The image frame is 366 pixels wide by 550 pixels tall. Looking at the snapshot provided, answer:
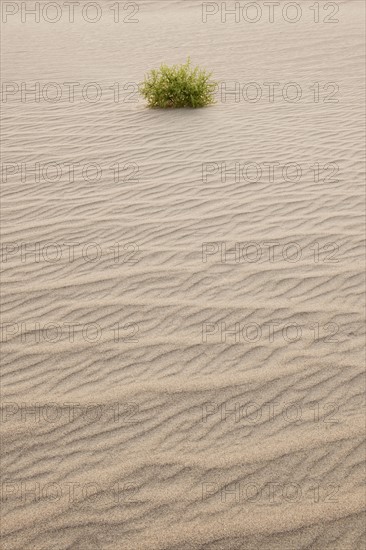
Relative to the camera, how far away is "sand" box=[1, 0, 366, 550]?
2471 millimetres

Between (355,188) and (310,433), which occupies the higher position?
(355,188)

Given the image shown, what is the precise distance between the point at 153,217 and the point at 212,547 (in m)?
2.72

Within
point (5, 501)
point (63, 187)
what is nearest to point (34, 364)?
point (5, 501)

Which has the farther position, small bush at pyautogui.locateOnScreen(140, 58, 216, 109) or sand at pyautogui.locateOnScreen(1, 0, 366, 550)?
small bush at pyautogui.locateOnScreen(140, 58, 216, 109)

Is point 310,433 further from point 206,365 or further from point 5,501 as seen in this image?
point 5,501

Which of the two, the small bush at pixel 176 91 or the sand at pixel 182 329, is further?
the small bush at pixel 176 91

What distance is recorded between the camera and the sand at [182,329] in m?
2.47

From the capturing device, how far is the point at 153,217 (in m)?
4.57

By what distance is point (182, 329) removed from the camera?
3.39 metres

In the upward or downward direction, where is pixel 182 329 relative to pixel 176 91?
downward

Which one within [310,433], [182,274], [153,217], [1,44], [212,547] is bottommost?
[212,547]

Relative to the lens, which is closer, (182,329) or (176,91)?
(182,329)

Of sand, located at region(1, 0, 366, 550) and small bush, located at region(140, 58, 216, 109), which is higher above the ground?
small bush, located at region(140, 58, 216, 109)

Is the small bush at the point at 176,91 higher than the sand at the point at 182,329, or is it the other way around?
the small bush at the point at 176,91
